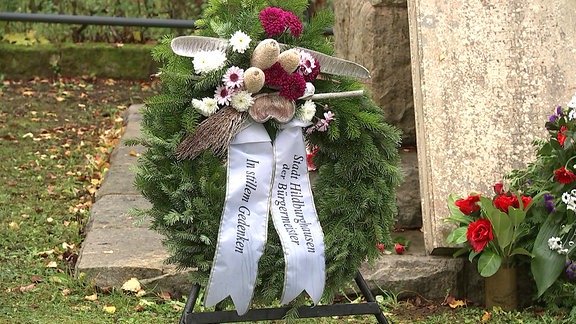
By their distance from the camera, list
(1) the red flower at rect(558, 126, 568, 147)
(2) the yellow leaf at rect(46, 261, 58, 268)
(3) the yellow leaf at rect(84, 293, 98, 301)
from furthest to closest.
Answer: (2) the yellow leaf at rect(46, 261, 58, 268) < (3) the yellow leaf at rect(84, 293, 98, 301) < (1) the red flower at rect(558, 126, 568, 147)

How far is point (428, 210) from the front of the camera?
185 inches

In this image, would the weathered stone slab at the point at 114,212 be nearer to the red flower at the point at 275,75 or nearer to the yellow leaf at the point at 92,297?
the yellow leaf at the point at 92,297

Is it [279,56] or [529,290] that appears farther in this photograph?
[529,290]

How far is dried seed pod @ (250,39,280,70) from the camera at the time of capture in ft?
11.5

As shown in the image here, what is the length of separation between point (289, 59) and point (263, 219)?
539mm

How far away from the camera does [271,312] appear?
3633mm

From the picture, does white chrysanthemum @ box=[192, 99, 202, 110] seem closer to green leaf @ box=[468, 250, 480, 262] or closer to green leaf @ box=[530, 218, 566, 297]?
green leaf @ box=[468, 250, 480, 262]

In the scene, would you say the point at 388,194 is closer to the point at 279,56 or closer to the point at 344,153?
the point at 344,153

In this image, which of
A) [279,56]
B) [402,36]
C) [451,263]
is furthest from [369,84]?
[279,56]

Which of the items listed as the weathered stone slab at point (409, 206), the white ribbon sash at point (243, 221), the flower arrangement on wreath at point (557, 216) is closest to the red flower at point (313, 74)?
the white ribbon sash at point (243, 221)

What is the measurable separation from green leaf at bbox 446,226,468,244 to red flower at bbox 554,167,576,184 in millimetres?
435

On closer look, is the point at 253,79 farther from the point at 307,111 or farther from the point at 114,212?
the point at 114,212

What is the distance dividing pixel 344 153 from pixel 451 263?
1240 millimetres

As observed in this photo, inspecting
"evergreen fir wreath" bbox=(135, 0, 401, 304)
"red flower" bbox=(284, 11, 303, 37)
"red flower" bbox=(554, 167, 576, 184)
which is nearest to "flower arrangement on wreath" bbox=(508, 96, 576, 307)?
"red flower" bbox=(554, 167, 576, 184)
